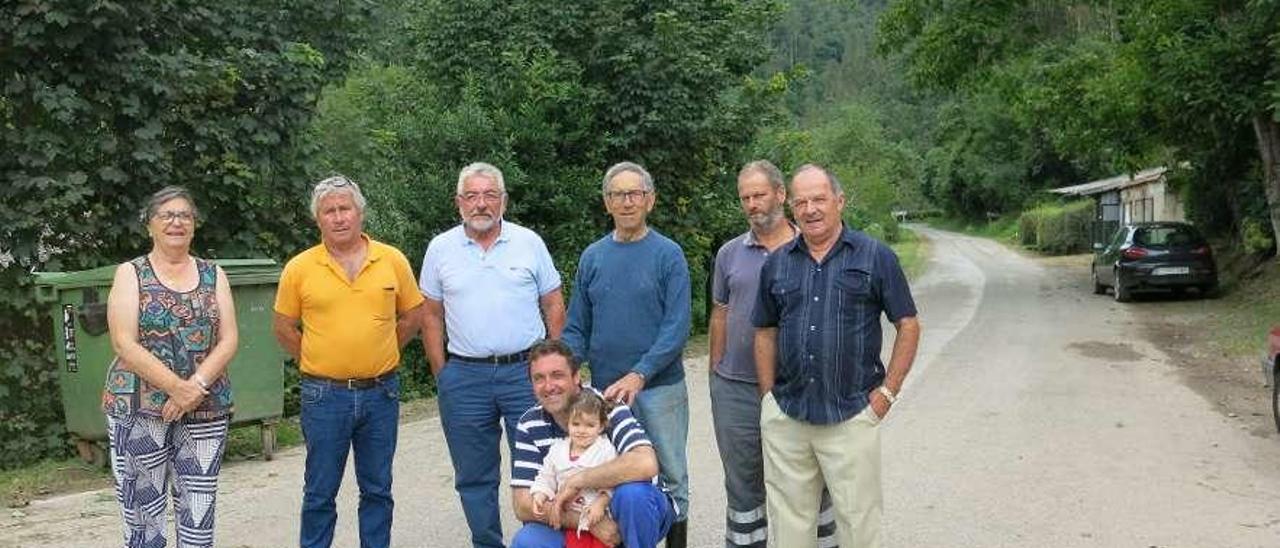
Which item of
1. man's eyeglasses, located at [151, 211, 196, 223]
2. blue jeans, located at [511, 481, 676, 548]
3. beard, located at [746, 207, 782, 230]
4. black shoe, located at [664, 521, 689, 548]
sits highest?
man's eyeglasses, located at [151, 211, 196, 223]

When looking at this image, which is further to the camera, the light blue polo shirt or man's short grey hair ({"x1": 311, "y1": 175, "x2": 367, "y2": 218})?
the light blue polo shirt

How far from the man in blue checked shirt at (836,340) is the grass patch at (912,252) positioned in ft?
66.2

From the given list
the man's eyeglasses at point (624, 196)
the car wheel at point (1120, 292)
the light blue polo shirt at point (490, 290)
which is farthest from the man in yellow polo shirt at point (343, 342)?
the car wheel at point (1120, 292)

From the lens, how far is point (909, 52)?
25.6 metres

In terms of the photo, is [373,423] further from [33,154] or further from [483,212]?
[33,154]

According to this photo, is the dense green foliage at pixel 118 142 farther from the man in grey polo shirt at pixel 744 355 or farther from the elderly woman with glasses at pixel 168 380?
the man in grey polo shirt at pixel 744 355

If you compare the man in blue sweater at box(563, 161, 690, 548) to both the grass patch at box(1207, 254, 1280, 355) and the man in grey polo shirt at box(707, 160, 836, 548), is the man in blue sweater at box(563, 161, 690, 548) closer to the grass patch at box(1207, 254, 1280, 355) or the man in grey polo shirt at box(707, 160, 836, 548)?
the man in grey polo shirt at box(707, 160, 836, 548)

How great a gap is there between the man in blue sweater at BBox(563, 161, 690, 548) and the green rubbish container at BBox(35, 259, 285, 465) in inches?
135

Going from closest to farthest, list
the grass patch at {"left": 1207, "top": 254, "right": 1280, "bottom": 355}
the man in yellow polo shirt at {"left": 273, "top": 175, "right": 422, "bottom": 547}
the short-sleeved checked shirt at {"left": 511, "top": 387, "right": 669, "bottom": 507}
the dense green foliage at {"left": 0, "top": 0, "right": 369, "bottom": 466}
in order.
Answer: the short-sleeved checked shirt at {"left": 511, "top": 387, "right": 669, "bottom": 507} < the man in yellow polo shirt at {"left": 273, "top": 175, "right": 422, "bottom": 547} < the dense green foliage at {"left": 0, "top": 0, "right": 369, "bottom": 466} < the grass patch at {"left": 1207, "top": 254, "right": 1280, "bottom": 355}

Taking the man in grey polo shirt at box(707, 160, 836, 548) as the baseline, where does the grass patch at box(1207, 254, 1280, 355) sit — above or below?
below

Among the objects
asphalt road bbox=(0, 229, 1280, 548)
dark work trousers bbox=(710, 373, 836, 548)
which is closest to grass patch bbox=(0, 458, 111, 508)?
asphalt road bbox=(0, 229, 1280, 548)

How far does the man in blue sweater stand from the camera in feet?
15.7

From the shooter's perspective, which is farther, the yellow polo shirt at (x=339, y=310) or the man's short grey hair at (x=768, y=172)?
the yellow polo shirt at (x=339, y=310)

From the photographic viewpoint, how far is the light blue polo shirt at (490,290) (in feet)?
16.2
